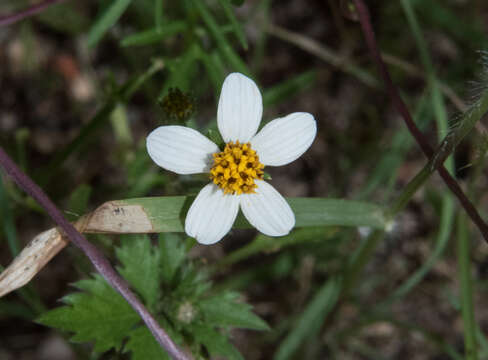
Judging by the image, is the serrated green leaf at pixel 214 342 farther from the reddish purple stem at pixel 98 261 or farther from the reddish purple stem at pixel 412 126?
A: the reddish purple stem at pixel 412 126

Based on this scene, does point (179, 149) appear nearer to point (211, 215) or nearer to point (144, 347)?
point (211, 215)

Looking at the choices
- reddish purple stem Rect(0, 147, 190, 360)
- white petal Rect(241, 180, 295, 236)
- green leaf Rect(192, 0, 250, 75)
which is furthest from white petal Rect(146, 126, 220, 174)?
green leaf Rect(192, 0, 250, 75)

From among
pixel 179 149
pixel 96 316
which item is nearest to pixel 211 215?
pixel 179 149

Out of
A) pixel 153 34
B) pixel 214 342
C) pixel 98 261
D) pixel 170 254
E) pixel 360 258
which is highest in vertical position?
pixel 153 34

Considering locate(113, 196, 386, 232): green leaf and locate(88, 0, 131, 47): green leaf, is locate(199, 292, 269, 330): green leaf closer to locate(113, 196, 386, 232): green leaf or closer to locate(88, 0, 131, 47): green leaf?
locate(113, 196, 386, 232): green leaf

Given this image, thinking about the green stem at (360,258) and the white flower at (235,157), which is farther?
the green stem at (360,258)

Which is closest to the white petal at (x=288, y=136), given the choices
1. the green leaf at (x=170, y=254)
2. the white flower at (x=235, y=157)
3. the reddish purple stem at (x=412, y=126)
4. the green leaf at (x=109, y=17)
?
the white flower at (x=235, y=157)

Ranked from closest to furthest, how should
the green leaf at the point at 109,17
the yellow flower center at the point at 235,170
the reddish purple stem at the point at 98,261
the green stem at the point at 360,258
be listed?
1. the reddish purple stem at the point at 98,261
2. the yellow flower center at the point at 235,170
3. the green leaf at the point at 109,17
4. the green stem at the point at 360,258
